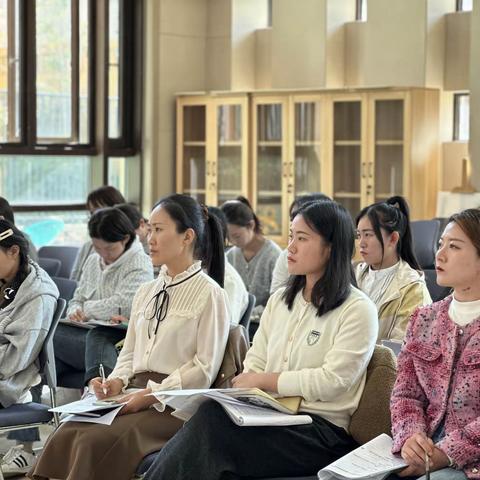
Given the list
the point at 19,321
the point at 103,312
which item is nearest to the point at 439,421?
the point at 19,321

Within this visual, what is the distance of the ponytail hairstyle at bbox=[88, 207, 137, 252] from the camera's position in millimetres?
5684

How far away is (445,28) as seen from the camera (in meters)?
8.47

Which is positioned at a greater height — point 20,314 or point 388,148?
point 388,148

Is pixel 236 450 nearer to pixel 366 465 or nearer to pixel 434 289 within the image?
pixel 366 465

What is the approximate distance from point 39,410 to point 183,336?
2.48ft

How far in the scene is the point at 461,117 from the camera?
28.3 feet

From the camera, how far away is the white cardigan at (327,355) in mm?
3295

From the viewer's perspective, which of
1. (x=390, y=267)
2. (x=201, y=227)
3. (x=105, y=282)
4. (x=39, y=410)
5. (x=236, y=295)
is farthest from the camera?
(x=105, y=282)

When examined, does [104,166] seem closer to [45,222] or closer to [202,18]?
[45,222]

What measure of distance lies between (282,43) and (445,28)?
1.50 meters

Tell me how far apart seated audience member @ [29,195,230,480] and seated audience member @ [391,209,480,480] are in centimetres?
87

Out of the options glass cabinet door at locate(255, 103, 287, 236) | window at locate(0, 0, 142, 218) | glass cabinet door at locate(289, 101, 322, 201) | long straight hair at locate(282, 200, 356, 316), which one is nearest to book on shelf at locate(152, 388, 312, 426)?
long straight hair at locate(282, 200, 356, 316)

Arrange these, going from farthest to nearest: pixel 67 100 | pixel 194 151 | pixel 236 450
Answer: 1. pixel 194 151
2. pixel 67 100
3. pixel 236 450

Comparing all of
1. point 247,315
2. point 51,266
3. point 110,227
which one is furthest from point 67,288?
point 247,315
